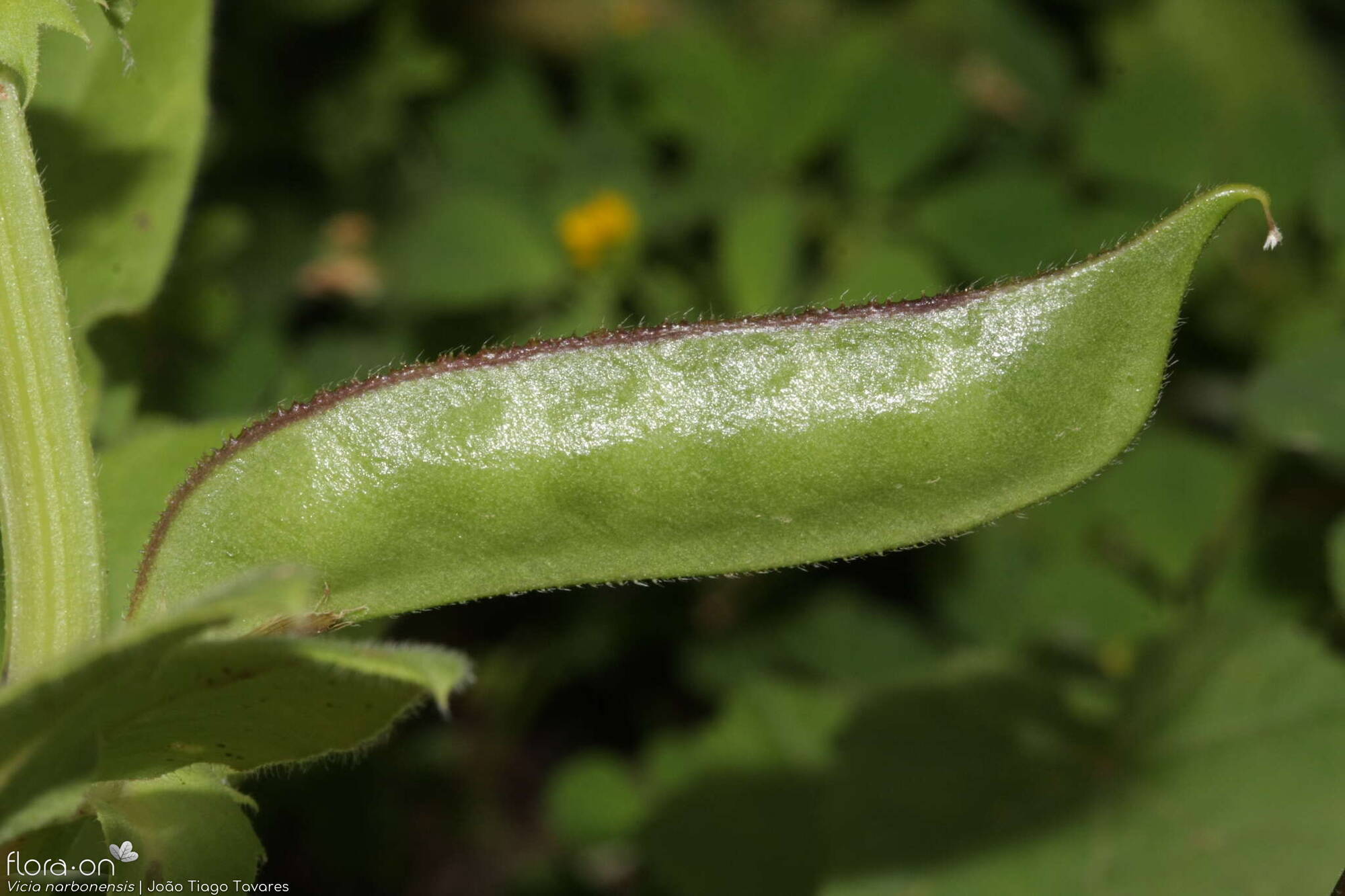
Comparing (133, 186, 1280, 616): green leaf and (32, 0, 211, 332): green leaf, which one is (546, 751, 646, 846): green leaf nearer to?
(32, 0, 211, 332): green leaf

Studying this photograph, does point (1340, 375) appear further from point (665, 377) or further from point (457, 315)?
point (457, 315)

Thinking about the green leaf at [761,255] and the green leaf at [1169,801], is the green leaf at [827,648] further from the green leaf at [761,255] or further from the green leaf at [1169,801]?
the green leaf at [761,255]

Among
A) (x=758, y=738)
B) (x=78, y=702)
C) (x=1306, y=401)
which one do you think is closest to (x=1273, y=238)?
(x=1306, y=401)

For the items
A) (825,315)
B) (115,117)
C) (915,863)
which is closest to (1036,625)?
(915,863)

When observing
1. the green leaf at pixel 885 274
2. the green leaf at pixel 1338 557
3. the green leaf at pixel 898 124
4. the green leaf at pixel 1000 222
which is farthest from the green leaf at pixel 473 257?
the green leaf at pixel 1338 557

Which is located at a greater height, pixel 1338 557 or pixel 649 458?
pixel 649 458

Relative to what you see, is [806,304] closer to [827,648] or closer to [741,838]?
[827,648]
